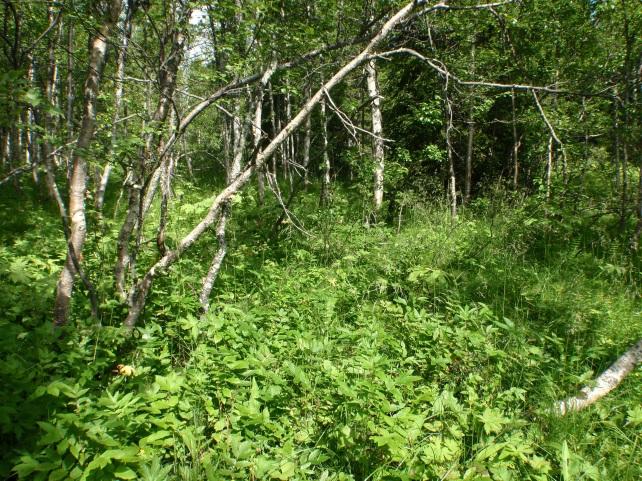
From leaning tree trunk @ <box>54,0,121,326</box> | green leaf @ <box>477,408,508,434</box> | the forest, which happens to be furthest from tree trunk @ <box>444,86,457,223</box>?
leaning tree trunk @ <box>54,0,121,326</box>

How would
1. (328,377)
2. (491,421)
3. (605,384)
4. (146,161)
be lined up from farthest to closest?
(146,161) < (605,384) < (328,377) < (491,421)

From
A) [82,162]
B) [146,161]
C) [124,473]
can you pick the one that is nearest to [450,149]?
[146,161]

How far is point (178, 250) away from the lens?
319cm

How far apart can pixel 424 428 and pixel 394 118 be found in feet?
32.7

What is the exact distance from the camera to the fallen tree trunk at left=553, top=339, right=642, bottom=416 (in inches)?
101

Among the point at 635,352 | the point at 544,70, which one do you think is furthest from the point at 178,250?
the point at 544,70

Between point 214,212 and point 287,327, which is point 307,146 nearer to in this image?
point 214,212

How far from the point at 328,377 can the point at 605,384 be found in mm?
2114

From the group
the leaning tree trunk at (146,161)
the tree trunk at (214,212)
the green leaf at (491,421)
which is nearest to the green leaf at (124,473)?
the tree trunk at (214,212)

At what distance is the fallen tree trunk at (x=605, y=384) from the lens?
2.56 m

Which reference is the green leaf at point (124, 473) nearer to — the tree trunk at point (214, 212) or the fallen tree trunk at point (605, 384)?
the tree trunk at point (214, 212)

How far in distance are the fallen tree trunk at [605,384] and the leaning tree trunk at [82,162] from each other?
3.78m

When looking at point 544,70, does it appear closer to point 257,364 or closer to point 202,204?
point 202,204

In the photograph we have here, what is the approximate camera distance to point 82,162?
8.74ft
